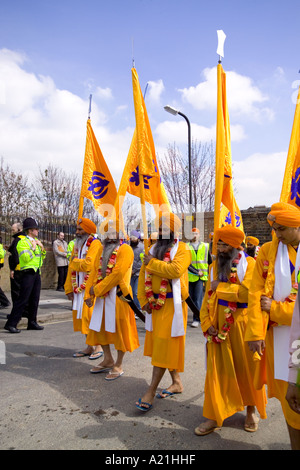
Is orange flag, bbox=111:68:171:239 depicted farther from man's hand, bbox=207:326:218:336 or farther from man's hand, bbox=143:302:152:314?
man's hand, bbox=207:326:218:336

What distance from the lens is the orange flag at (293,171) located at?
354cm

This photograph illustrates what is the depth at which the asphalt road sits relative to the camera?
3.23 meters

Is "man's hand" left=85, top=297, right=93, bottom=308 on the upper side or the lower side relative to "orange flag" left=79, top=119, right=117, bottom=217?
lower

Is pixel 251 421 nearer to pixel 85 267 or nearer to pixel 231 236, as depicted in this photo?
pixel 231 236

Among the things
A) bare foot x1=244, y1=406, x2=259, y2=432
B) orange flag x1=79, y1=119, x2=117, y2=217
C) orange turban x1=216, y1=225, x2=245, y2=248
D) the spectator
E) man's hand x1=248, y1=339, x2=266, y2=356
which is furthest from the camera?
the spectator

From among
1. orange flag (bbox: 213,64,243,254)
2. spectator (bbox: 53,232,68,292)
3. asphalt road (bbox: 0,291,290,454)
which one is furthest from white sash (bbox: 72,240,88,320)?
spectator (bbox: 53,232,68,292)

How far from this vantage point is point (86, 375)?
506 cm

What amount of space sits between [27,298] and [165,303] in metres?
4.59

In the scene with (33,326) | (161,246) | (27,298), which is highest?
(161,246)

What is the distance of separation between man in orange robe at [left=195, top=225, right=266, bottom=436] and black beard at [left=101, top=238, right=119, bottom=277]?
190 centimetres

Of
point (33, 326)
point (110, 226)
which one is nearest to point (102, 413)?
point (110, 226)

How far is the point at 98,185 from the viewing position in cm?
642

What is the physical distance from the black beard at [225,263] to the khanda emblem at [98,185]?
321 centimetres

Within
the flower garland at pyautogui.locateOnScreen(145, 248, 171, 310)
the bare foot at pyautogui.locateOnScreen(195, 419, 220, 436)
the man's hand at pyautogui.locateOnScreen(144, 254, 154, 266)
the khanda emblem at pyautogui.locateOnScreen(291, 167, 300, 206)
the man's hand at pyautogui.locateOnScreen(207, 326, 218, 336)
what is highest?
the khanda emblem at pyautogui.locateOnScreen(291, 167, 300, 206)
